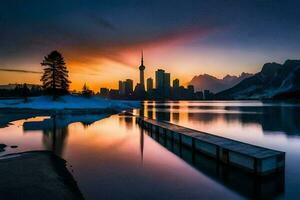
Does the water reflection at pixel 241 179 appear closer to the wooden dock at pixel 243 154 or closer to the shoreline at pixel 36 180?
the wooden dock at pixel 243 154

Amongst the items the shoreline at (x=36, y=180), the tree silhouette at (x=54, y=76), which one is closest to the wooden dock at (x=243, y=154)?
the shoreline at (x=36, y=180)

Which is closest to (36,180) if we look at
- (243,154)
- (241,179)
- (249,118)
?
(241,179)

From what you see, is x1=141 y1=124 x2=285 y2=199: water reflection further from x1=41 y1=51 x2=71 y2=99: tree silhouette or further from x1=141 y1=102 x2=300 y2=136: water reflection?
x1=41 y1=51 x2=71 y2=99: tree silhouette

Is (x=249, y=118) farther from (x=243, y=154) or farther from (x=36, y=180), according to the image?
(x=36, y=180)

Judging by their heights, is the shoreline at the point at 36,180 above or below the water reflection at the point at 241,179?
above

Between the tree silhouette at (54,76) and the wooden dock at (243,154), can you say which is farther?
the tree silhouette at (54,76)

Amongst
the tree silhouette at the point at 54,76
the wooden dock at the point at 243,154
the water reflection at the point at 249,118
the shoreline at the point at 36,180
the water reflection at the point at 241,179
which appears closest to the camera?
the shoreline at the point at 36,180

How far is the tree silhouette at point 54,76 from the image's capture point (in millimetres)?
92306

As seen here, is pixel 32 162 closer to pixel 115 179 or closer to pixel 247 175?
pixel 115 179

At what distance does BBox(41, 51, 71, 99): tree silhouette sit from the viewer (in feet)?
303

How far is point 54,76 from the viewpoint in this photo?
306 feet

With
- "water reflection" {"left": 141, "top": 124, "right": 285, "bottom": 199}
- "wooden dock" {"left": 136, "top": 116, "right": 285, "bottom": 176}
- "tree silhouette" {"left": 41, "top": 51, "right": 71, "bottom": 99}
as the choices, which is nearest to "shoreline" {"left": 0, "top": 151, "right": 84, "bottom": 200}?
"water reflection" {"left": 141, "top": 124, "right": 285, "bottom": 199}

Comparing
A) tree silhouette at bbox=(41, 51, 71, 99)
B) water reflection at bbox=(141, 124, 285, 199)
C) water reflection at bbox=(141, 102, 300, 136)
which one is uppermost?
tree silhouette at bbox=(41, 51, 71, 99)

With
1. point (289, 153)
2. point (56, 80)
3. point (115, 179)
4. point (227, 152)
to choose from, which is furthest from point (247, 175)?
point (56, 80)
